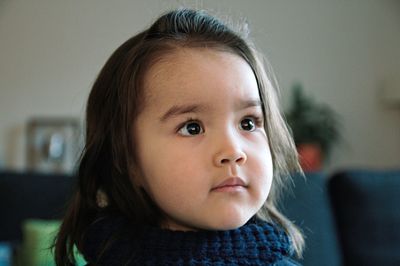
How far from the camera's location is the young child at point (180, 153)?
691 mm

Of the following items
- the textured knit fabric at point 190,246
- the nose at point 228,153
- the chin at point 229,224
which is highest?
the nose at point 228,153

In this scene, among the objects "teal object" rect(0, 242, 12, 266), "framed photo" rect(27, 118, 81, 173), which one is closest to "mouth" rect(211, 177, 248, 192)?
"teal object" rect(0, 242, 12, 266)

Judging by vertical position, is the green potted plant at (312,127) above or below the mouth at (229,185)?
below

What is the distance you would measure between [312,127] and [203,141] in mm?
2143

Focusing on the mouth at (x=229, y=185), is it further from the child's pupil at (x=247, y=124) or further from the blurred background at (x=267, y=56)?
the blurred background at (x=267, y=56)

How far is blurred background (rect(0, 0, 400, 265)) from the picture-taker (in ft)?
8.56

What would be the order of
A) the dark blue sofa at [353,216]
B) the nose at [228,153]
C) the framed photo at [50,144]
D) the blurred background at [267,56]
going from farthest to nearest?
the framed photo at [50,144]
the blurred background at [267,56]
the dark blue sofa at [353,216]
the nose at [228,153]

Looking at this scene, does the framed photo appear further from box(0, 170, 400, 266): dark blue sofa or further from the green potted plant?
the green potted plant

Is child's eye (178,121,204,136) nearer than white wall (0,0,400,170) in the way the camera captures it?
Yes

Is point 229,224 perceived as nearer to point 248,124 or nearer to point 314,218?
point 248,124

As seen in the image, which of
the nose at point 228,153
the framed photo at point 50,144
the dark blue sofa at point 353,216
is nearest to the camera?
the nose at point 228,153

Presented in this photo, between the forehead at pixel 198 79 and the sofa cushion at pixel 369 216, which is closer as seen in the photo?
the forehead at pixel 198 79

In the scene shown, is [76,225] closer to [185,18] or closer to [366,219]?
[185,18]

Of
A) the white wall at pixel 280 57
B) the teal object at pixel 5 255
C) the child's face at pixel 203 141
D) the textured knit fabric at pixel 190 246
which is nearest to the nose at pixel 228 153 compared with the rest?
the child's face at pixel 203 141
